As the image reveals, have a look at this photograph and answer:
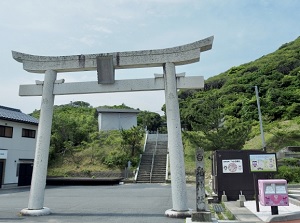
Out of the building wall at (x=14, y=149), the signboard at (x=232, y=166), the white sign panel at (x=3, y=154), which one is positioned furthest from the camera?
the building wall at (x=14, y=149)

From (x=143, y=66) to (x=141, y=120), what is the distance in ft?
155

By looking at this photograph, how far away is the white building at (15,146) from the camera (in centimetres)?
2442

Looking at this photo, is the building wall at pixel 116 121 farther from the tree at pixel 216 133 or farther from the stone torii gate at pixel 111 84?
the stone torii gate at pixel 111 84

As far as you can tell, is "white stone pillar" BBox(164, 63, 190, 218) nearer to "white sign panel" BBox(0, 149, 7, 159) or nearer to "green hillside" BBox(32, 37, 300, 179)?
"green hillside" BBox(32, 37, 300, 179)

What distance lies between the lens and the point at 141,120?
2288 inches

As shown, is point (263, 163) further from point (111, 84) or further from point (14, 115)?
point (14, 115)

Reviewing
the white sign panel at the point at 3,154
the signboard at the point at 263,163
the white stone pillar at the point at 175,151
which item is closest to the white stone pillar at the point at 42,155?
the white stone pillar at the point at 175,151

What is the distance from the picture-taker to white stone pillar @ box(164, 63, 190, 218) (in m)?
9.73

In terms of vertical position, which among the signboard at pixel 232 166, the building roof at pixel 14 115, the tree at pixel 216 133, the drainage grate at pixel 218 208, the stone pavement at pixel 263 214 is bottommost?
the drainage grate at pixel 218 208

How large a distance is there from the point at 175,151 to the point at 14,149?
67.2 feet

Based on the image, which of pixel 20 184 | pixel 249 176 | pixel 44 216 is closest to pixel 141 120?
pixel 20 184

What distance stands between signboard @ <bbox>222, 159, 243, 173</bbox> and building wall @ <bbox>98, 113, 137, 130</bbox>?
27240 mm

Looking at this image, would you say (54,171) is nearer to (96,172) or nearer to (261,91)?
(96,172)

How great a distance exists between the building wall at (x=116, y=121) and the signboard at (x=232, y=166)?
2724 cm
